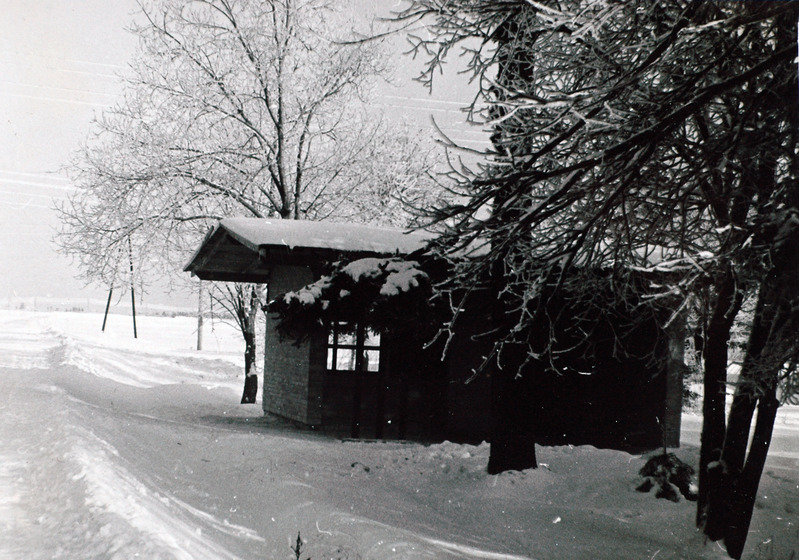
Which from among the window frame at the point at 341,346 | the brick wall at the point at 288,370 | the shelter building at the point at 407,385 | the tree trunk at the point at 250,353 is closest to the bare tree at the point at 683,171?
the shelter building at the point at 407,385

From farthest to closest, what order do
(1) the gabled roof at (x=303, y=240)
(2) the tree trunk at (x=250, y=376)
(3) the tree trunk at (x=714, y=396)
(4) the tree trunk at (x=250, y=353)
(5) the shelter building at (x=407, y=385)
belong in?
(2) the tree trunk at (x=250, y=376) → (4) the tree trunk at (x=250, y=353) → (5) the shelter building at (x=407, y=385) → (1) the gabled roof at (x=303, y=240) → (3) the tree trunk at (x=714, y=396)

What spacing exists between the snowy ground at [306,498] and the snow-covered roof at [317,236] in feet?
10.3

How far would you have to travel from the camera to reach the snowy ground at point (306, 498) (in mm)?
4727

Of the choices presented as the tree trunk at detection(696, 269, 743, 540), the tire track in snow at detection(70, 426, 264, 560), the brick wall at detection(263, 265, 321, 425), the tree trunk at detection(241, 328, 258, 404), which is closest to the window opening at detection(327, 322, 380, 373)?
the brick wall at detection(263, 265, 321, 425)

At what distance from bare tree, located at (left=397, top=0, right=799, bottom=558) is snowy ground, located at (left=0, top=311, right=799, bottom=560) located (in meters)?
1.34

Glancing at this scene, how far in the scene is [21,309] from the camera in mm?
6727

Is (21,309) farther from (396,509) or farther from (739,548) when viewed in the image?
(739,548)

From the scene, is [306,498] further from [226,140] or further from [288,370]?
[226,140]

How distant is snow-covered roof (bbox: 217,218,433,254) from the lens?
11180 mm

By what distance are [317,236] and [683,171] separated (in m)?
6.84

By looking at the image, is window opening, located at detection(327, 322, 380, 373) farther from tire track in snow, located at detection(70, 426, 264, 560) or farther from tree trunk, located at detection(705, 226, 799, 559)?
tree trunk, located at detection(705, 226, 799, 559)

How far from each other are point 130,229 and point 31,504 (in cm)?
1286

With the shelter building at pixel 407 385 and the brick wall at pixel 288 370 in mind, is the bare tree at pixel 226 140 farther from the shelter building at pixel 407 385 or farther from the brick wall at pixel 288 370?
the shelter building at pixel 407 385

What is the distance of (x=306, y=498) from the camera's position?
21.3 feet
